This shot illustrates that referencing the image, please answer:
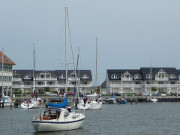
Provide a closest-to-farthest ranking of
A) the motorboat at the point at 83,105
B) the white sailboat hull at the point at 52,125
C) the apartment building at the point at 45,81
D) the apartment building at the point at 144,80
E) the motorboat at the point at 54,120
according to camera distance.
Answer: the white sailboat hull at the point at 52,125, the motorboat at the point at 54,120, the motorboat at the point at 83,105, the apartment building at the point at 144,80, the apartment building at the point at 45,81

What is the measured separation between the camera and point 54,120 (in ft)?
142

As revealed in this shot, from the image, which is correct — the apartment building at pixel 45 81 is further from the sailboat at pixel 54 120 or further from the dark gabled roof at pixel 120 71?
the sailboat at pixel 54 120

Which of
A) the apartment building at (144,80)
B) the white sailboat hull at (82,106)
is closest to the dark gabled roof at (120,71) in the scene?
the apartment building at (144,80)

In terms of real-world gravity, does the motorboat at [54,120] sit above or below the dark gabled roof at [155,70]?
below

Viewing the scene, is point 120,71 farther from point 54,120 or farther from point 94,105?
point 54,120

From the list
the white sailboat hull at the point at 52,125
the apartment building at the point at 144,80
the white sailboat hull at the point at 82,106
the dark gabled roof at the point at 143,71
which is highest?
the dark gabled roof at the point at 143,71

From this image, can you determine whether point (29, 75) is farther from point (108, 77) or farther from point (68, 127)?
point (68, 127)

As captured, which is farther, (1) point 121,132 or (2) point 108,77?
(2) point 108,77

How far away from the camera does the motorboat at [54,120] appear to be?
140ft

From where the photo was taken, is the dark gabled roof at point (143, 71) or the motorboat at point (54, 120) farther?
the dark gabled roof at point (143, 71)

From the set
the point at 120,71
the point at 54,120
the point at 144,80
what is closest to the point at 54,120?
the point at 54,120

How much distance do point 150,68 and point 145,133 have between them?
113465 millimetres

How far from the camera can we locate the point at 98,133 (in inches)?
1789

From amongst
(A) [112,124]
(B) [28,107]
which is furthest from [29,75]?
(A) [112,124]
